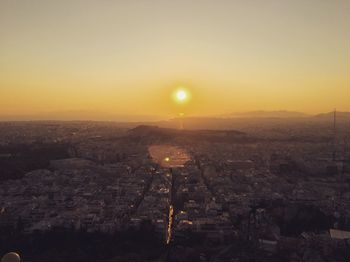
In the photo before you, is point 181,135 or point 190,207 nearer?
point 190,207

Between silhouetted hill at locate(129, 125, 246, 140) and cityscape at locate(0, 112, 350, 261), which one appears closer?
cityscape at locate(0, 112, 350, 261)

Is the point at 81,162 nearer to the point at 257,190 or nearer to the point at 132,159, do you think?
the point at 132,159

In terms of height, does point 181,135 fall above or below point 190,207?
above

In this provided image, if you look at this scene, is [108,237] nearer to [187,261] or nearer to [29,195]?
[187,261]

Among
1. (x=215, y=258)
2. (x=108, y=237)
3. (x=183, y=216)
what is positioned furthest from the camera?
(x=183, y=216)

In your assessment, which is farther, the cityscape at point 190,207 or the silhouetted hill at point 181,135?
the silhouetted hill at point 181,135

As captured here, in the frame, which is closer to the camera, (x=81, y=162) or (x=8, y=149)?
(x=81, y=162)

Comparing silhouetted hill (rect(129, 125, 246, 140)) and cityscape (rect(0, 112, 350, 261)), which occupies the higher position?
silhouetted hill (rect(129, 125, 246, 140))

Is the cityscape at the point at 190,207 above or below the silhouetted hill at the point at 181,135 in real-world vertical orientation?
below

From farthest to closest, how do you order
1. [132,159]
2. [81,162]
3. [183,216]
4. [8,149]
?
1. [8,149]
2. [132,159]
3. [81,162]
4. [183,216]

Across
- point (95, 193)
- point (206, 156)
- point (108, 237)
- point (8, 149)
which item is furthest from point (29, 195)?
point (8, 149)
